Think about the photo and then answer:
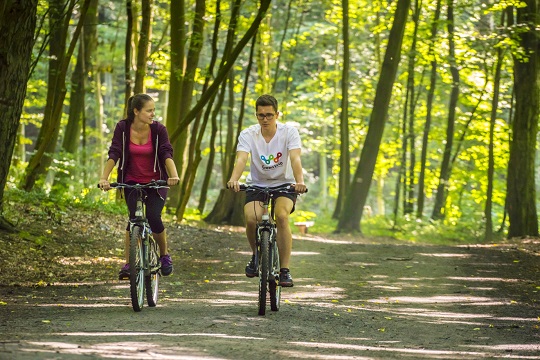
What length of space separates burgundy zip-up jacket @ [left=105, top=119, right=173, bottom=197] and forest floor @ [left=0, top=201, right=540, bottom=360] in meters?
1.41

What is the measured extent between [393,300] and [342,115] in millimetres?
19567

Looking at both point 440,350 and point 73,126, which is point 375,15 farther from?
point 440,350

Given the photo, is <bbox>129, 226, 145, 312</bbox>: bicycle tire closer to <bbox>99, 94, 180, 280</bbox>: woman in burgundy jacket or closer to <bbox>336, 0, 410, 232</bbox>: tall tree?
<bbox>99, 94, 180, 280</bbox>: woman in burgundy jacket

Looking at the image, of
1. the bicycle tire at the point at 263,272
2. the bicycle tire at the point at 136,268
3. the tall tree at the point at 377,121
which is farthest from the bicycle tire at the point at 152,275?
the tall tree at the point at 377,121

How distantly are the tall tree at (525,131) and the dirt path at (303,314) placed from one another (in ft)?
18.2

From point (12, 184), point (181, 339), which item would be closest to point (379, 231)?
point (12, 184)

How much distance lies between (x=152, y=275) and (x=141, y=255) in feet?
1.75

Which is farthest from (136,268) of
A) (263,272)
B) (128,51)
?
(128,51)

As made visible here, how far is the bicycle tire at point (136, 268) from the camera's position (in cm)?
851

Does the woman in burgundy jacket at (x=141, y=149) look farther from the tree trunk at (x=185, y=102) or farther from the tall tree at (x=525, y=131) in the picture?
the tall tree at (x=525, y=131)

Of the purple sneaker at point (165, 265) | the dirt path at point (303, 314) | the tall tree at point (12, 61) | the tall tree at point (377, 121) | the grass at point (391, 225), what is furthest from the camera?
the tall tree at point (377, 121)

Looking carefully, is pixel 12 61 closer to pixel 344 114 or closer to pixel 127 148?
pixel 127 148

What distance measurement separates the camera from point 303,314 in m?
9.21

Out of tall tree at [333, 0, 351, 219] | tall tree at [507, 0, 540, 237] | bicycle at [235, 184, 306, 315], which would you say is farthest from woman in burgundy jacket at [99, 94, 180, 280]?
Answer: tall tree at [333, 0, 351, 219]
